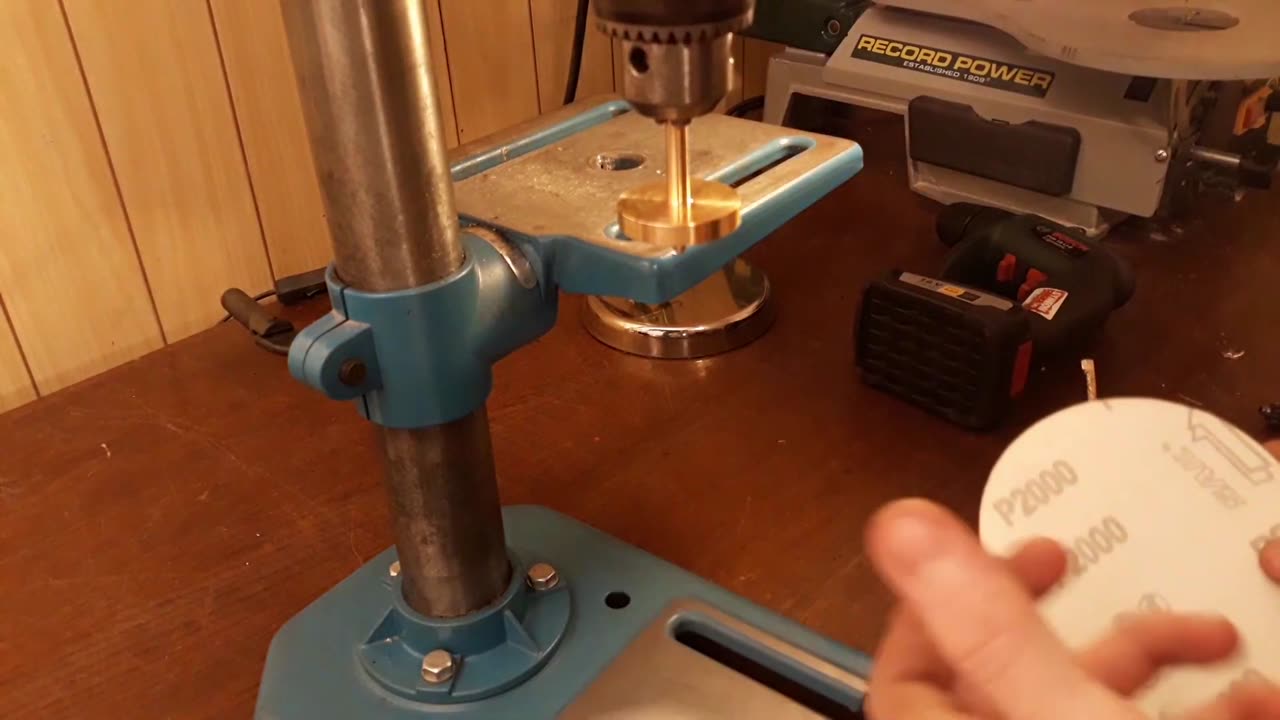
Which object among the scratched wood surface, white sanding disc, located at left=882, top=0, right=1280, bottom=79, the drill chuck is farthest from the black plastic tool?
the drill chuck

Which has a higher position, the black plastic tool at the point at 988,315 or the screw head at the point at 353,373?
the screw head at the point at 353,373

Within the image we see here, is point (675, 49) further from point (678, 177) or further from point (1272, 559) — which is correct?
point (1272, 559)

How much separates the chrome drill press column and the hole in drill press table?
111mm

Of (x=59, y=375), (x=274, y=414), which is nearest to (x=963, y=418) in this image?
(x=274, y=414)

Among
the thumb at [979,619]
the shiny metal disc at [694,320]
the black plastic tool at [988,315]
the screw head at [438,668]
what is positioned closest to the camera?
the thumb at [979,619]

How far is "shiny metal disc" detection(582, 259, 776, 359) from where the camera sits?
729 mm

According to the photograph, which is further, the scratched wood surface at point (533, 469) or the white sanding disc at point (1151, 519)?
the scratched wood surface at point (533, 469)

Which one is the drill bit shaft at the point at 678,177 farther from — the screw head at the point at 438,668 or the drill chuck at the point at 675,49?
the screw head at the point at 438,668

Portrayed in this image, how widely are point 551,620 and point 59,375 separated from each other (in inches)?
18.1

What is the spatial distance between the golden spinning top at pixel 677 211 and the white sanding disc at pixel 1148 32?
0.50m

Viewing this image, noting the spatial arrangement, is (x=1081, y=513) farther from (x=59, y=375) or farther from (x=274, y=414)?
(x=59, y=375)

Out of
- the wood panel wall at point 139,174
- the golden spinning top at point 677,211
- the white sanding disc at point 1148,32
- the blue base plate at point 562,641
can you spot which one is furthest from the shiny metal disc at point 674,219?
the white sanding disc at point 1148,32

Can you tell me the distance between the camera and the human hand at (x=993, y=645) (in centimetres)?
24

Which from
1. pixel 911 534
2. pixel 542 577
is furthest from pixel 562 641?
pixel 911 534
